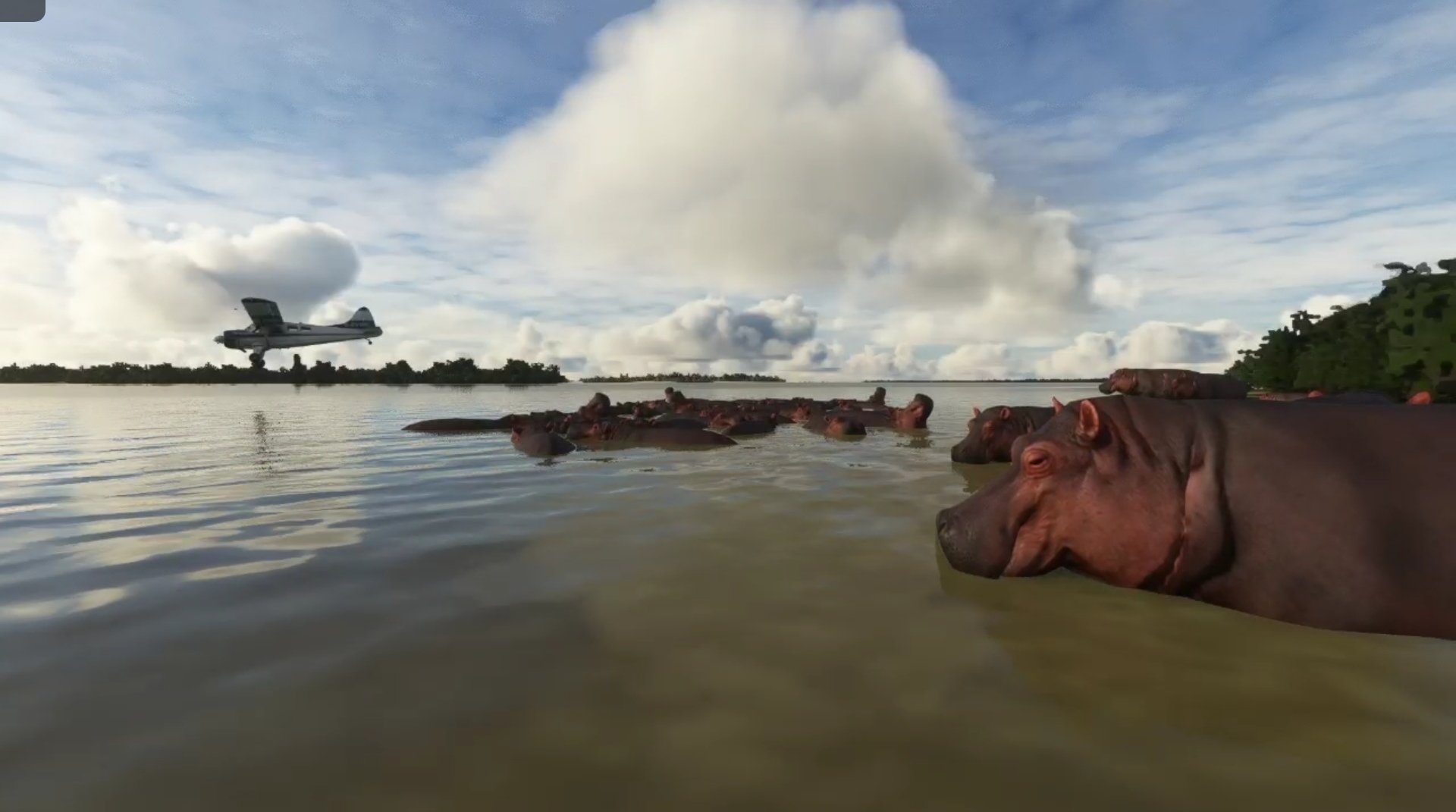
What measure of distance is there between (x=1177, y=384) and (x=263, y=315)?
4222 inches

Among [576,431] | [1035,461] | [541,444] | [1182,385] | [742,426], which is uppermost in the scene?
[1182,385]

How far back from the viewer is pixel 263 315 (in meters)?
90.9

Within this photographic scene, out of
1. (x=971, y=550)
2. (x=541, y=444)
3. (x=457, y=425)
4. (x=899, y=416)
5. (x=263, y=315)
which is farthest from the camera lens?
(x=263, y=315)

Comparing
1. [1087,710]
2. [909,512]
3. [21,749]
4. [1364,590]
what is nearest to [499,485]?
[909,512]

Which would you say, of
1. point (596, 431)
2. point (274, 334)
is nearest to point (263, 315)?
point (274, 334)

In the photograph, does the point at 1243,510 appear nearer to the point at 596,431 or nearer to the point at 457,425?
the point at 596,431

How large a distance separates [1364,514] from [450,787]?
4369 millimetres

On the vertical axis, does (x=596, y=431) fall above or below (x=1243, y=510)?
below

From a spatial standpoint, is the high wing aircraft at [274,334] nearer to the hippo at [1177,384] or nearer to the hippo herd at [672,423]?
the hippo herd at [672,423]

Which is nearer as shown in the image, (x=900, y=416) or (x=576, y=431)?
(x=576, y=431)

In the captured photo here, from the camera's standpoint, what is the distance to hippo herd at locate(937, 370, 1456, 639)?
3303 mm

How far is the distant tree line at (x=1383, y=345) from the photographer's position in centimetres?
1770

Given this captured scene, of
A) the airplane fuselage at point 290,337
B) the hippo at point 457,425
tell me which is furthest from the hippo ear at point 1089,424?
the airplane fuselage at point 290,337

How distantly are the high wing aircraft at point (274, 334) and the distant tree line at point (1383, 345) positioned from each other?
104 metres
